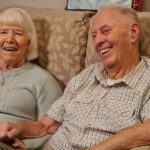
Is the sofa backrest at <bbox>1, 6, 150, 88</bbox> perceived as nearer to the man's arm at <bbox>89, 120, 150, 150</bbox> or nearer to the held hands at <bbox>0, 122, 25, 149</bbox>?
the held hands at <bbox>0, 122, 25, 149</bbox>

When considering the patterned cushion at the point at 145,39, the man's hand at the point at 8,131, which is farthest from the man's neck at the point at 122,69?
the man's hand at the point at 8,131

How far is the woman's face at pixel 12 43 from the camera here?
204cm

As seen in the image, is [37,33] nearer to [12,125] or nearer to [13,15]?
[13,15]

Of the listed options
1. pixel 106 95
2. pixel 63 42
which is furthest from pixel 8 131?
pixel 63 42

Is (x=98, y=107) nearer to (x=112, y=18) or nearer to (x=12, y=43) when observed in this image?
(x=112, y=18)

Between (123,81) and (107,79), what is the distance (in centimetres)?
12

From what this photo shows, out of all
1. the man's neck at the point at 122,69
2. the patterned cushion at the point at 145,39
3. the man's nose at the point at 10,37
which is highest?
the patterned cushion at the point at 145,39

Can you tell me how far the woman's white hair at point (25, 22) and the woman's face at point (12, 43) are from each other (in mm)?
23

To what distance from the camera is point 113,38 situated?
1.64 m

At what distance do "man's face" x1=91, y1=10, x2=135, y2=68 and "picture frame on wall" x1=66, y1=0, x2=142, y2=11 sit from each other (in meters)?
0.52

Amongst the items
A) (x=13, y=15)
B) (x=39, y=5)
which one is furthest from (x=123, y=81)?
(x=39, y=5)

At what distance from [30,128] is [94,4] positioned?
0.91 metres

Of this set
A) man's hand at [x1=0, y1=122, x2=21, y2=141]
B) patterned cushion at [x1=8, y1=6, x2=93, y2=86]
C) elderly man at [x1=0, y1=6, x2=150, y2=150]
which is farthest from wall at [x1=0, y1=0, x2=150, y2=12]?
man's hand at [x1=0, y1=122, x2=21, y2=141]

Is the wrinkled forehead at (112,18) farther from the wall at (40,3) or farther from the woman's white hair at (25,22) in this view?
the wall at (40,3)
